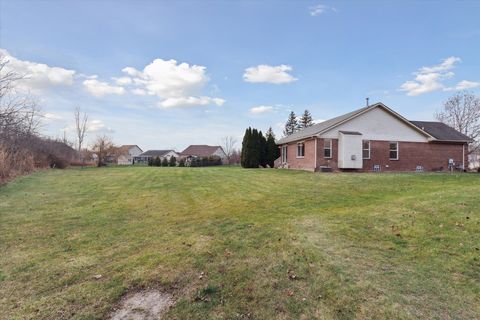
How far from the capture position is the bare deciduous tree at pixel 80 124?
147 feet

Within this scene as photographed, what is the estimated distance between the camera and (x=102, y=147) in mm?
39188

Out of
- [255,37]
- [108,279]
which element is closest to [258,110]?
[255,37]

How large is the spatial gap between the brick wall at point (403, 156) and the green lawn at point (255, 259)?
11.2 metres

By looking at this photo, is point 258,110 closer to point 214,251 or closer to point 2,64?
point 2,64

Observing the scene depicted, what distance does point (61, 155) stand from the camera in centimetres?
3284

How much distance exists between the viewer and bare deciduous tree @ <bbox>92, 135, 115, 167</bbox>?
3909 centimetres

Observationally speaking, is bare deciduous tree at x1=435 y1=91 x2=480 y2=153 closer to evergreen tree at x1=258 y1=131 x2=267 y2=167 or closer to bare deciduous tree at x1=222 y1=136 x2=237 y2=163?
evergreen tree at x1=258 y1=131 x2=267 y2=167

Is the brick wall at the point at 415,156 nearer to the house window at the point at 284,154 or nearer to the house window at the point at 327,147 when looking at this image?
the house window at the point at 327,147

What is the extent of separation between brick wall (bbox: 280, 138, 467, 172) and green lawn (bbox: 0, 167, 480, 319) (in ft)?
36.8

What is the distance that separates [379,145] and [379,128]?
3.87 feet

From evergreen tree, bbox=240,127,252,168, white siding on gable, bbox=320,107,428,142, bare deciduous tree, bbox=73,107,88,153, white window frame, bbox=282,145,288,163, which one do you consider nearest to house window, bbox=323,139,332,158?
white siding on gable, bbox=320,107,428,142

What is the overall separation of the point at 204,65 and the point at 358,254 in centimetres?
1620

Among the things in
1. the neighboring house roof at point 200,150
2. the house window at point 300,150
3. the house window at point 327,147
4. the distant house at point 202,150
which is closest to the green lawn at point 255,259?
the house window at point 327,147

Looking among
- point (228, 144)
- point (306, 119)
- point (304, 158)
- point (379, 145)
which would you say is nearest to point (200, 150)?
point (228, 144)
